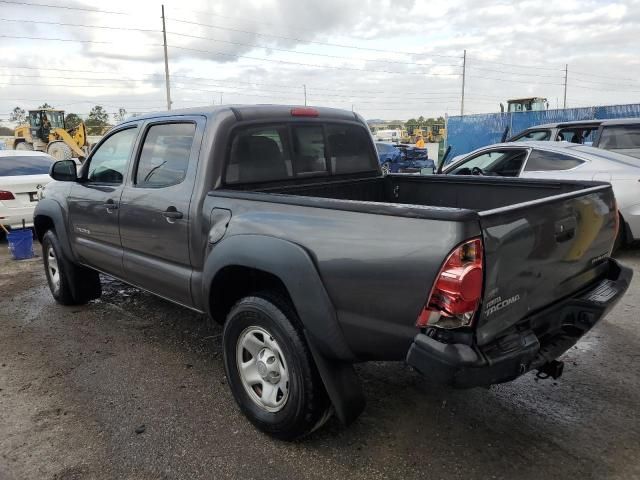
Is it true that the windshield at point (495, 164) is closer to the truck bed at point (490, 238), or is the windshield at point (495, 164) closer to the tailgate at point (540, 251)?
the truck bed at point (490, 238)

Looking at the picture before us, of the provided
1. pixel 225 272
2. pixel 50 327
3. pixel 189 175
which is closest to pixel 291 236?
pixel 225 272

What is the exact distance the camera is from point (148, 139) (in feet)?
12.7

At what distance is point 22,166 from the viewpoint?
350 inches

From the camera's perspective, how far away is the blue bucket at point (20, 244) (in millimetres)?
7504

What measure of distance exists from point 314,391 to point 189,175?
64.3 inches

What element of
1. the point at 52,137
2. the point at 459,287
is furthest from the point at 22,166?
the point at 52,137

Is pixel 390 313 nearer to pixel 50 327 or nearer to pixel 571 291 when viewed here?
pixel 571 291

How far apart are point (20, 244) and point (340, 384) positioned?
6817mm

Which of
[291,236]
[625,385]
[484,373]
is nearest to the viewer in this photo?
[484,373]

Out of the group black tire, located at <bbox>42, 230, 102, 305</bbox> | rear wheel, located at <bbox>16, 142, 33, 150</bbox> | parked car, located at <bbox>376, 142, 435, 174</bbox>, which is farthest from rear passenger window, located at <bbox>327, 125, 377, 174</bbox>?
rear wheel, located at <bbox>16, 142, 33, 150</bbox>

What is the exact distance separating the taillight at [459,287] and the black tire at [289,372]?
82cm

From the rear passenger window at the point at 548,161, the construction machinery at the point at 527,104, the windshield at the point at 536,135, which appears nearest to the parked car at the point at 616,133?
the windshield at the point at 536,135

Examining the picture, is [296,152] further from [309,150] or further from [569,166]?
[569,166]

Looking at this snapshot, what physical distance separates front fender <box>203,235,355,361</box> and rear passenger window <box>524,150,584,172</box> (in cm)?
562
